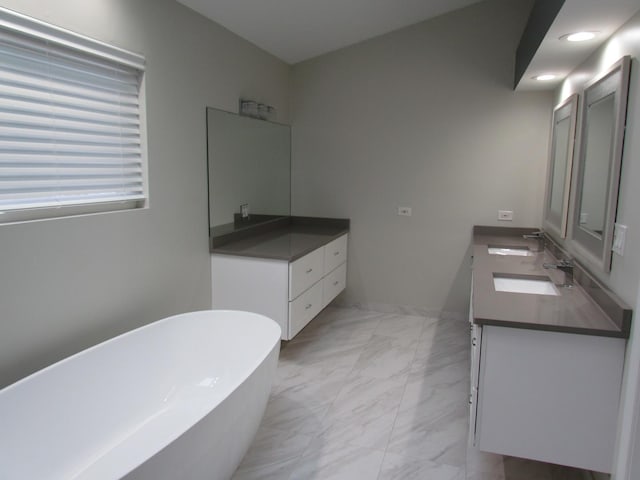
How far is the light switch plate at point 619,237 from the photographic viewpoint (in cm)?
181

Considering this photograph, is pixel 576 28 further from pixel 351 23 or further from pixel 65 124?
pixel 65 124

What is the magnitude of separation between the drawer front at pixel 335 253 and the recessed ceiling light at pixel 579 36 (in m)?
2.20

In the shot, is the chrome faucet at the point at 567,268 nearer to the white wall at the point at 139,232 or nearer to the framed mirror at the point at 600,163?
the framed mirror at the point at 600,163

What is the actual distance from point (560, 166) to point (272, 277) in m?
2.10

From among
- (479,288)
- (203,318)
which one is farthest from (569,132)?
(203,318)

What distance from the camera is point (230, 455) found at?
1.92 m

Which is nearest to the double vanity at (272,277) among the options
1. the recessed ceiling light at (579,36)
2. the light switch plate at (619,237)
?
the light switch plate at (619,237)

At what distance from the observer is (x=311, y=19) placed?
131 inches

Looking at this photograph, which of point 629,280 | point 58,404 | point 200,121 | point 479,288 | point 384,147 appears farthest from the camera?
point 384,147

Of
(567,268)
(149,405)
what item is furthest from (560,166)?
(149,405)

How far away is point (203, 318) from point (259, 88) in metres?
2.03

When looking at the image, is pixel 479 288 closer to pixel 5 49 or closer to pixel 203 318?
pixel 203 318

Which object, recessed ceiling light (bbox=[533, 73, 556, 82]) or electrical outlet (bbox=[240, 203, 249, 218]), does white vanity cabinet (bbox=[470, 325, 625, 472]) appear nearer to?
recessed ceiling light (bbox=[533, 73, 556, 82])

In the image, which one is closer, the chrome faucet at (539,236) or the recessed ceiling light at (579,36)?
the recessed ceiling light at (579,36)
